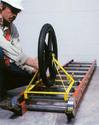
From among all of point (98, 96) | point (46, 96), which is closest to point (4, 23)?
point (46, 96)

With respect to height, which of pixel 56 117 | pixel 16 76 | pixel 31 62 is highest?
pixel 31 62

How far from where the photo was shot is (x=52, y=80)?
122 inches

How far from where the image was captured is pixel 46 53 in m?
2.88

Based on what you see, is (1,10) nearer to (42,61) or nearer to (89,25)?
(42,61)

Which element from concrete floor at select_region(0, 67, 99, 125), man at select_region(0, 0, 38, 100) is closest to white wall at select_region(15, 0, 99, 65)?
man at select_region(0, 0, 38, 100)

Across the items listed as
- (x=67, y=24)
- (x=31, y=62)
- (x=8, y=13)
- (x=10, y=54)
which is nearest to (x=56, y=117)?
(x=31, y=62)

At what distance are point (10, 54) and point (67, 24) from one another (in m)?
2.08

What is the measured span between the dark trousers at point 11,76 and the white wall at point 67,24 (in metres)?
1.61

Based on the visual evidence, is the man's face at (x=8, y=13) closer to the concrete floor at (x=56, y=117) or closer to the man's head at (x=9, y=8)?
the man's head at (x=9, y=8)

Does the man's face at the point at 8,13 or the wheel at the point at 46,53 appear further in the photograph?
the man's face at the point at 8,13

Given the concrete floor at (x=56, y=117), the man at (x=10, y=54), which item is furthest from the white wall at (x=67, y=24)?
the concrete floor at (x=56, y=117)

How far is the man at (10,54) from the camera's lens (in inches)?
108

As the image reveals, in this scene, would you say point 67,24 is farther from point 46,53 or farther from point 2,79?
point 2,79

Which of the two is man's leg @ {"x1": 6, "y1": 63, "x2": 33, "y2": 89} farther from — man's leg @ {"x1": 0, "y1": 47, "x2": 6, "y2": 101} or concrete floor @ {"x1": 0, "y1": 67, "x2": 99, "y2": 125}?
concrete floor @ {"x1": 0, "y1": 67, "x2": 99, "y2": 125}
